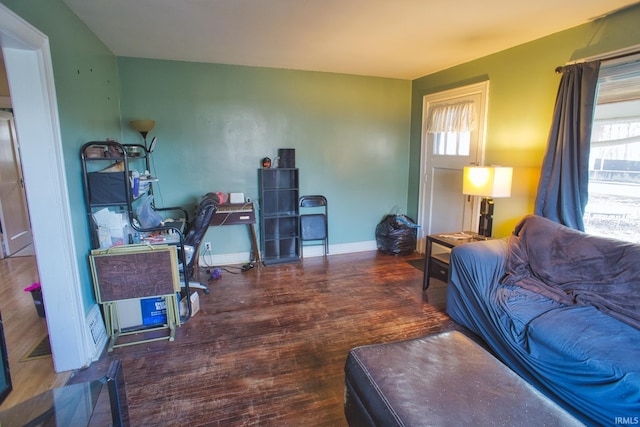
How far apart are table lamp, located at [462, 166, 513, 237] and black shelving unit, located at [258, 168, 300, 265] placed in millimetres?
2023

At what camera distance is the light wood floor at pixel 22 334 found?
198 cm

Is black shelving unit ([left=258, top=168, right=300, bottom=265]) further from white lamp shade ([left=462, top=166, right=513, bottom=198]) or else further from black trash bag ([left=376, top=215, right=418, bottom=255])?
white lamp shade ([left=462, top=166, right=513, bottom=198])

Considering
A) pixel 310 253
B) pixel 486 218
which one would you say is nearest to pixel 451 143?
pixel 486 218

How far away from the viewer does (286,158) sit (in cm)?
404

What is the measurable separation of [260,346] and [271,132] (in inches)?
103

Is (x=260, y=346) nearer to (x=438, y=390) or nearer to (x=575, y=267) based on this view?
(x=438, y=390)

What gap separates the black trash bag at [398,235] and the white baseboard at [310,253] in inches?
10.4

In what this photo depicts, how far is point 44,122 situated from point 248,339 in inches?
75.1

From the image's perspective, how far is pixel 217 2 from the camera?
86.7 inches

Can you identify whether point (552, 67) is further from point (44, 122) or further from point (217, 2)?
point (44, 122)

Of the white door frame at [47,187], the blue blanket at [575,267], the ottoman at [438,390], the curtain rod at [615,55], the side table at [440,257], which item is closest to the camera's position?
the ottoman at [438,390]

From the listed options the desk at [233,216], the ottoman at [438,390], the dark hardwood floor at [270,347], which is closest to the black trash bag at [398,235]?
the dark hardwood floor at [270,347]

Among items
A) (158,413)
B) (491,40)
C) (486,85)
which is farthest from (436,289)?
(158,413)

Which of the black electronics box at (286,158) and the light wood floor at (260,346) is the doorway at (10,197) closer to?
the light wood floor at (260,346)
